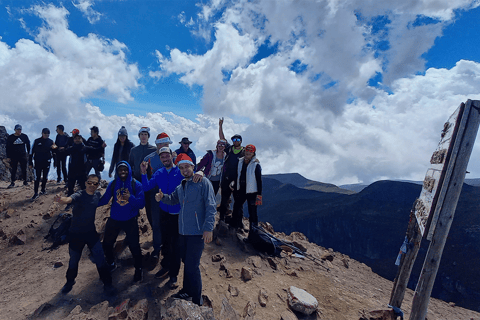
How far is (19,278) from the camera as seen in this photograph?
230 inches

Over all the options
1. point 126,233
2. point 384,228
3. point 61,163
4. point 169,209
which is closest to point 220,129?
point 169,209

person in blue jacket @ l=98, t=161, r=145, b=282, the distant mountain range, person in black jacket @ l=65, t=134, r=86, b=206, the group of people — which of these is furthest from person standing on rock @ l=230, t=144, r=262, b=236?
the distant mountain range

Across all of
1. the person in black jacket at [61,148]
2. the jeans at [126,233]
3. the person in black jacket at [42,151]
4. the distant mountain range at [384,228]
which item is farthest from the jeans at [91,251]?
the distant mountain range at [384,228]

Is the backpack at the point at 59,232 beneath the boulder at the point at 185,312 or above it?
beneath

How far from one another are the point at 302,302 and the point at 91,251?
4602 millimetres

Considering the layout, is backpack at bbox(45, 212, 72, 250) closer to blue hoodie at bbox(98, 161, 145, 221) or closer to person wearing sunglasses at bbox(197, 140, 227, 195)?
blue hoodie at bbox(98, 161, 145, 221)

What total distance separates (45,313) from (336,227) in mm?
55640

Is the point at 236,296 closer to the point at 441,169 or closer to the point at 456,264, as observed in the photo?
the point at 441,169

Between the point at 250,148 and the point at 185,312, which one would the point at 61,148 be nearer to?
the point at 250,148

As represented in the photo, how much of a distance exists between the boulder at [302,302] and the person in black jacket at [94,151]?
7977 millimetres

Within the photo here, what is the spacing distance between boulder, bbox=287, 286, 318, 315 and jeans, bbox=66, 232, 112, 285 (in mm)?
3971

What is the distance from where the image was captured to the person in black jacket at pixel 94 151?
340 inches

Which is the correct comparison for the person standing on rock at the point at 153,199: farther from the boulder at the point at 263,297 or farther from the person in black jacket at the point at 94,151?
the person in black jacket at the point at 94,151

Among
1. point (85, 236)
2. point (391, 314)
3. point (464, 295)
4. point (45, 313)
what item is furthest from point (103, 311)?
point (464, 295)
